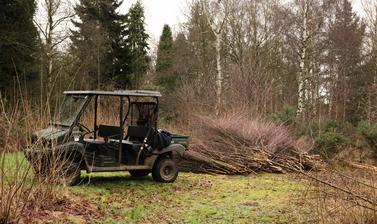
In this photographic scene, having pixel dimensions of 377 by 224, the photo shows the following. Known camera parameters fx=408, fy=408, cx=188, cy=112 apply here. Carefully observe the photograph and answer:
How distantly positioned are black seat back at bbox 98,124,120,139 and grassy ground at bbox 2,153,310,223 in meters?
1.20

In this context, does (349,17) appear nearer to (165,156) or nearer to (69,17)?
(69,17)

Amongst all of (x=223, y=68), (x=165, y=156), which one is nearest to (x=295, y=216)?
(x=165, y=156)

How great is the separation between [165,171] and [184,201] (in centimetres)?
186

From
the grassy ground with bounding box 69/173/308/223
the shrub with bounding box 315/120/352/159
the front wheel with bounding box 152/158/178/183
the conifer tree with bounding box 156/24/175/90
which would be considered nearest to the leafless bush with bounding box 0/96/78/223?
the grassy ground with bounding box 69/173/308/223

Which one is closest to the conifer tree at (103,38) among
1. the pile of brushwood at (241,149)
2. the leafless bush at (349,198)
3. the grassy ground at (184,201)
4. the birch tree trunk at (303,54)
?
the birch tree trunk at (303,54)

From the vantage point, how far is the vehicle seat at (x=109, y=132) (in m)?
10.3

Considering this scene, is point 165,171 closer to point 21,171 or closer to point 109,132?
point 109,132

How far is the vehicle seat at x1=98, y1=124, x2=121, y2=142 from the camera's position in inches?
404

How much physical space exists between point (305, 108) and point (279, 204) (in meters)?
18.0

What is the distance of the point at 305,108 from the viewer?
26.1 m

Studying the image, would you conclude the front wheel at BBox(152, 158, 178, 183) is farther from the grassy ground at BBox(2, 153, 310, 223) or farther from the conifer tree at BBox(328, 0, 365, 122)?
the conifer tree at BBox(328, 0, 365, 122)

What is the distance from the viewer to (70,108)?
32.2ft

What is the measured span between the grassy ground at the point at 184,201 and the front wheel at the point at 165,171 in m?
0.20

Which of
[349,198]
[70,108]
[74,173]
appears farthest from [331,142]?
[349,198]
